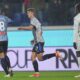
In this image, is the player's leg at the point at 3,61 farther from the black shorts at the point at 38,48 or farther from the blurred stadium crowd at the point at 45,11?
the blurred stadium crowd at the point at 45,11

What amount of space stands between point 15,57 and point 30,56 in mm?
449

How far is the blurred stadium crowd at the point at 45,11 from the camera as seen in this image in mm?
17453

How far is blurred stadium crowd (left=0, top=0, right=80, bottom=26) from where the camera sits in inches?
687

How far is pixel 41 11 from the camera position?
1758 centimetres

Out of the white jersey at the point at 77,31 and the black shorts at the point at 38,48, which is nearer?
the white jersey at the point at 77,31

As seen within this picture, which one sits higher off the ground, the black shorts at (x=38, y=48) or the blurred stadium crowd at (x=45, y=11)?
the blurred stadium crowd at (x=45, y=11)

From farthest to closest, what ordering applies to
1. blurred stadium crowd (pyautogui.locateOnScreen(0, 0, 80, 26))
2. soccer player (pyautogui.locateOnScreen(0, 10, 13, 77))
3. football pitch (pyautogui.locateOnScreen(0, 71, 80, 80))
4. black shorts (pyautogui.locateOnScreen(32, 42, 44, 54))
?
blurred stadium crowd (pyautogui.locateOnScreen(0, 0, 80, 26)) → black shorts (pyautogui.locateOnScreen(32, 42, 44, 54)) → soccer player (pyautogui.locateOnScreen(0, 10, 13, 77)) → football pitch (pyautogui.locateOnScreen(0, 71, 80, 80))

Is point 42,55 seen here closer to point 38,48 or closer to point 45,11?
point 38,48

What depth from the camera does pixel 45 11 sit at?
1755 cm

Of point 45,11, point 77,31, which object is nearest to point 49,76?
point 77,31

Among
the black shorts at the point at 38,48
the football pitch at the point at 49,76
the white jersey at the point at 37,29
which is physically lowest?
the football pitch at the point at 49,76

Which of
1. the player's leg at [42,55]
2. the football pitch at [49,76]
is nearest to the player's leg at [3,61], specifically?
the football pitch at [49,76]

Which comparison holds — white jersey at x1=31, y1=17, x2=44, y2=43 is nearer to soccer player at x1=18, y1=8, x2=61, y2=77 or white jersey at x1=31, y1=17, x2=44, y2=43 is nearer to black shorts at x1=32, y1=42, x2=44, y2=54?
soccer player at x1=18, y1=8, x2=61, y2=77

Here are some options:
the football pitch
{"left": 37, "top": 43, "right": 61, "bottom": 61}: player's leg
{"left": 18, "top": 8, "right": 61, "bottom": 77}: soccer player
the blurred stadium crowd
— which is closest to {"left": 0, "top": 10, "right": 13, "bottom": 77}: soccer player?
the football pitch
